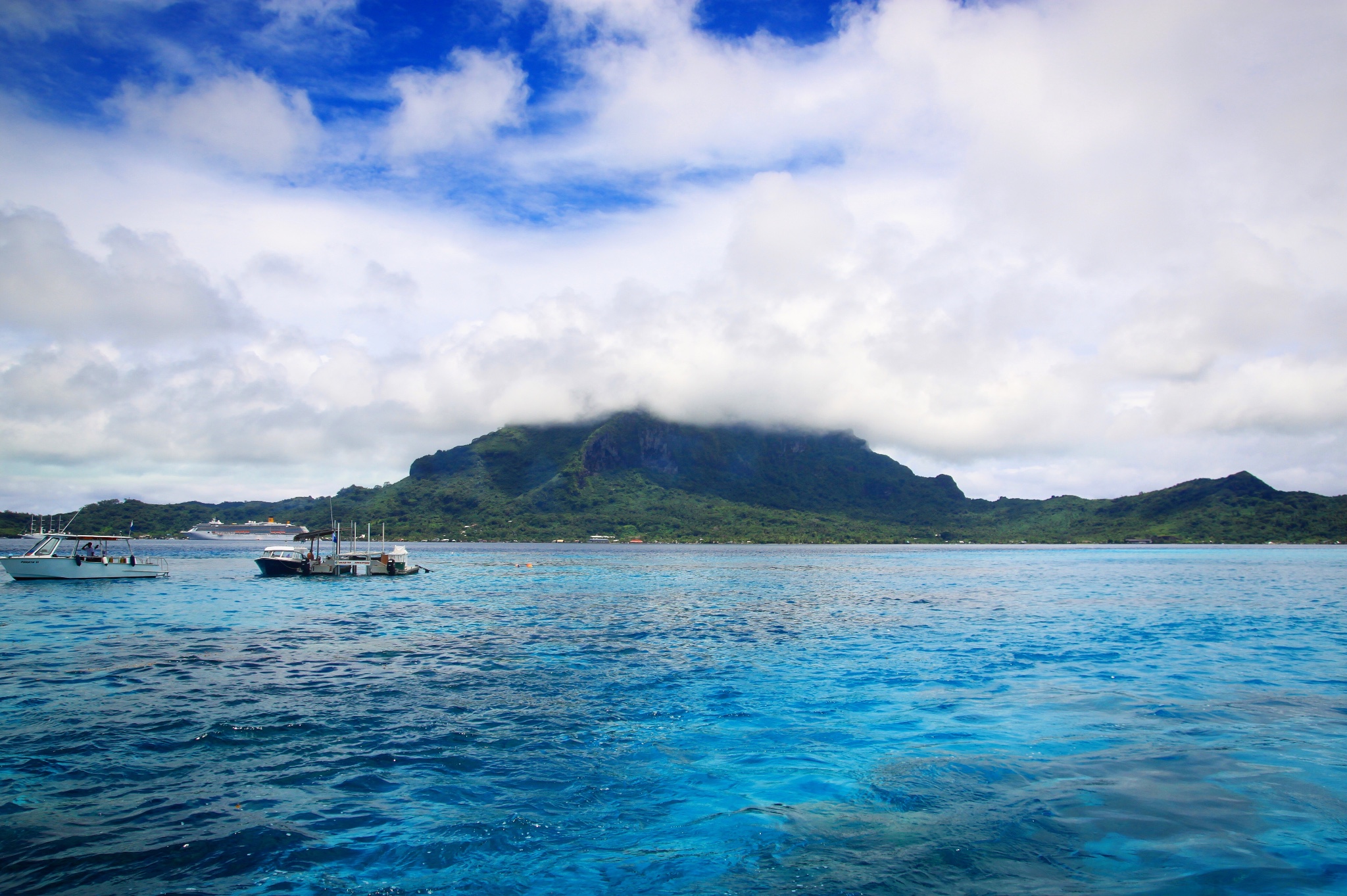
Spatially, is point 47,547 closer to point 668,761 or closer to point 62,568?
point 62,568

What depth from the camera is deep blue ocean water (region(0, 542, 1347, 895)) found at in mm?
10469

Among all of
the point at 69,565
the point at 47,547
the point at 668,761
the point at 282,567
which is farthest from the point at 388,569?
the point at 668,761

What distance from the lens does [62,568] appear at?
64562mm

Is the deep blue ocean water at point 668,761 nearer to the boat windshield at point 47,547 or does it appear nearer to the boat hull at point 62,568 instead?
the boat hull at point 62,568

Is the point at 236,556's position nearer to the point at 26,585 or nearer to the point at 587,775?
the point at 26,585

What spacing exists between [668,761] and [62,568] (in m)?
73.1

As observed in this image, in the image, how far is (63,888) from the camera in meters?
9.54

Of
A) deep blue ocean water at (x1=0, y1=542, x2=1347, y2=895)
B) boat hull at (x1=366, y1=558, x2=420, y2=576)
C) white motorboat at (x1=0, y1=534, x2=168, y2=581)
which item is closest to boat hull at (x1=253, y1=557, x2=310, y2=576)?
boat hull at (x1=366, y1=558, x2=420, y2=576)

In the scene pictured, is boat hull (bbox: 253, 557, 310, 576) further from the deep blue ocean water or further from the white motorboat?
the deep blue ocean water

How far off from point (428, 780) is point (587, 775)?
310 cm

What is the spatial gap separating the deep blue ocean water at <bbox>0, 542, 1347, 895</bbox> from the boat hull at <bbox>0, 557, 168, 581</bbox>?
36.1 metres

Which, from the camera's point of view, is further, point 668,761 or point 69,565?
point 69,565

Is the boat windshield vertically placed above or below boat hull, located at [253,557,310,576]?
above

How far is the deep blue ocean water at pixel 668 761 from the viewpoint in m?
10.5
